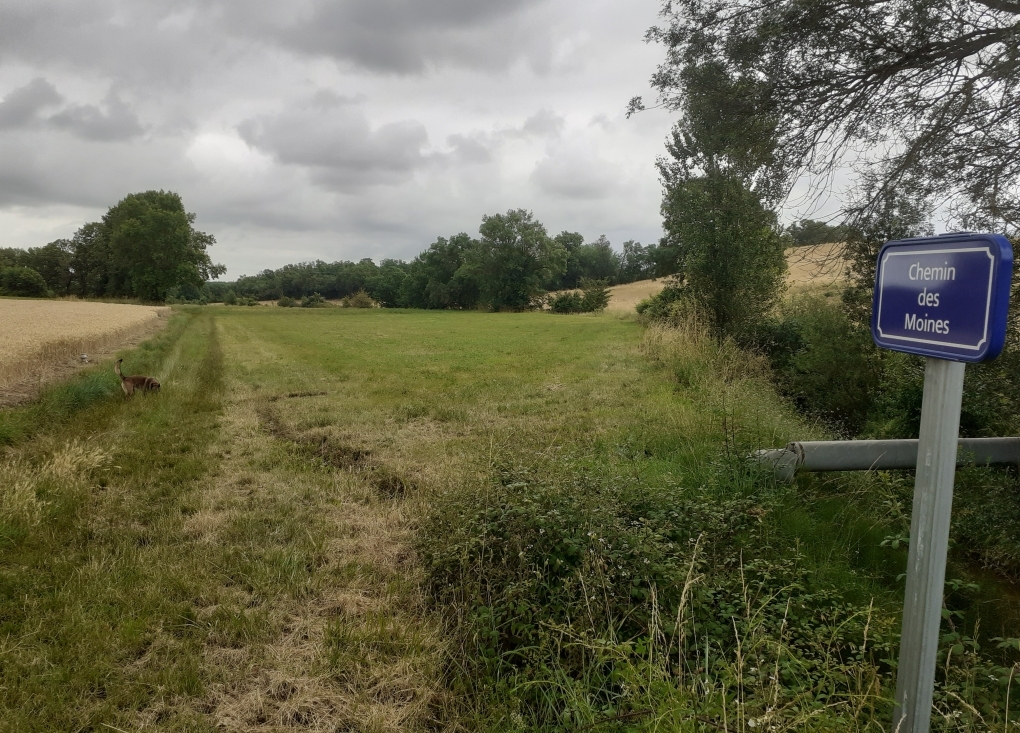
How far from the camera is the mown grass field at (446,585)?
2873 mm

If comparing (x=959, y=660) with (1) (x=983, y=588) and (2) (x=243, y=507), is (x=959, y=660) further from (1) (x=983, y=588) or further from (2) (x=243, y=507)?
(2) (x=243, y=507)

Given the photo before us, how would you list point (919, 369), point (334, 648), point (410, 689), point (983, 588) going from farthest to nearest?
point (919, 369) < point (983, 588) < point (334, 648) < point (410, 689)

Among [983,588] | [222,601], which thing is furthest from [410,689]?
[983,588]

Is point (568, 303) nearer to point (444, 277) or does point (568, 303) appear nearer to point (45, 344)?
point (444, 277)

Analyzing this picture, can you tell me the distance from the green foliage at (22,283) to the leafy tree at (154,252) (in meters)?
9.62

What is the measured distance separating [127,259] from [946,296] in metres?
82.3

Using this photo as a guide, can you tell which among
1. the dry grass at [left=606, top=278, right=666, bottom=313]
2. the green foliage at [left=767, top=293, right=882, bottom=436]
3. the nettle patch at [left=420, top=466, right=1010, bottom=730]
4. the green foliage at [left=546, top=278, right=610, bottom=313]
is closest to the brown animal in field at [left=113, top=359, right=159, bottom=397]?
the nettle patch at [left=420, top=466, right=1010, bottom=730]

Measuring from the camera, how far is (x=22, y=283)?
72.4m

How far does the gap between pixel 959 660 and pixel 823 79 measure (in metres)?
6.76

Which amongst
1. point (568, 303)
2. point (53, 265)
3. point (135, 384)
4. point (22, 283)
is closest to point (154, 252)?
point (22, 283)

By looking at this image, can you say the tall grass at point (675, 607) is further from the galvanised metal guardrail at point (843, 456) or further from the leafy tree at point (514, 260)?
the leafy tree at point (514, 260)

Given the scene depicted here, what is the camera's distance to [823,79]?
743cm

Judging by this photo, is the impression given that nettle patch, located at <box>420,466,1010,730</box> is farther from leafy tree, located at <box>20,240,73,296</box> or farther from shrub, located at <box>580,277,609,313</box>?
leafy tree, located at <box>20,240,73,296</box>

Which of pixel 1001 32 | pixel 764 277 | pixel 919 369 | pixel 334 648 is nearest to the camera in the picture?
pixel 334 648
